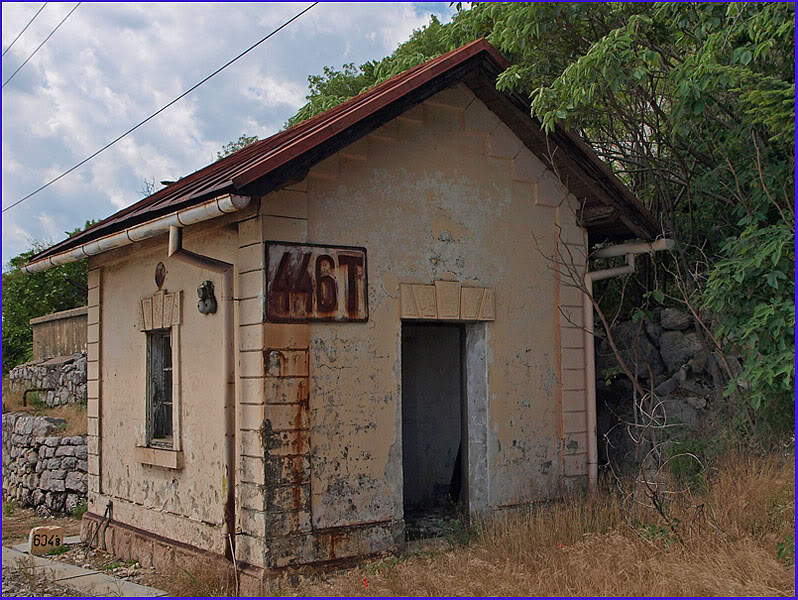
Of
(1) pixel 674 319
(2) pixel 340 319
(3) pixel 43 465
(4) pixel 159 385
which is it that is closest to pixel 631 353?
(1) pixel 674 319

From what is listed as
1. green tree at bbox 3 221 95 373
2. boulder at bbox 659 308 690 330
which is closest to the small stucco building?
boulder at bbox 659 308 690 330

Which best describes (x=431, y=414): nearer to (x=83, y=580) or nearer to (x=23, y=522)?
(x=83, y=580)

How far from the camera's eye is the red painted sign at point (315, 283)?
23.1 feet

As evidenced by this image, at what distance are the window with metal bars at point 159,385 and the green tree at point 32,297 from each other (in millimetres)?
12035

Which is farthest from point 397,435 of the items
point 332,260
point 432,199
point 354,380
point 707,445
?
point 707,445

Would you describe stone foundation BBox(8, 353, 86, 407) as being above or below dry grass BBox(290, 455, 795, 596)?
above

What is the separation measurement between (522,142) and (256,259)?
10.3 ft

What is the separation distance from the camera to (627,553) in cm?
641

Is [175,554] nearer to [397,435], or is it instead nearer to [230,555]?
[230,555]

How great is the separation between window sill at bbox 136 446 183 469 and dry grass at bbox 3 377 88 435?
14.6 ft

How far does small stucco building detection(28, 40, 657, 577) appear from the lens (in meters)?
7.03

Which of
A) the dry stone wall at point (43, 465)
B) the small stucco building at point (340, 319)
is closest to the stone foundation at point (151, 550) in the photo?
the small stucco building at point (340, 319)

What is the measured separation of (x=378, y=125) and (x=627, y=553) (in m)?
3.97

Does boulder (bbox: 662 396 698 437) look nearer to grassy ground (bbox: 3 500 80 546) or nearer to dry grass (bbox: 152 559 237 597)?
dry grass (bbox: 152 559 237 597)
